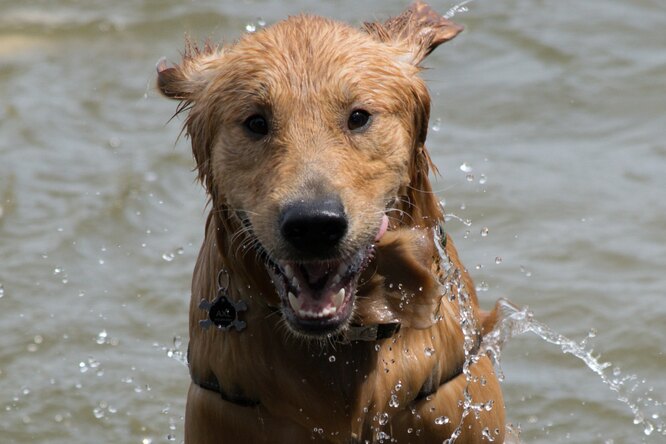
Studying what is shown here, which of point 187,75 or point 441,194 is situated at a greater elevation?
point 187,75

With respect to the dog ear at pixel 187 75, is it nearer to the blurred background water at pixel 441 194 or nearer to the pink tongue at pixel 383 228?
the pink tongue at pixel 383 228

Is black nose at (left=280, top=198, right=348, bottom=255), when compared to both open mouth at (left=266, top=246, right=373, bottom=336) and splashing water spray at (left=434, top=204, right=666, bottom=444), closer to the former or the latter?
open mouth at (left=266, top=246, right=373, bottom=336)

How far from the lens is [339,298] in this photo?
4398 millimetres

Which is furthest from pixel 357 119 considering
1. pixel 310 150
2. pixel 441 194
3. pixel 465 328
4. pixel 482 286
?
pixel 441 194

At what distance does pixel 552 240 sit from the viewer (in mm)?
8008

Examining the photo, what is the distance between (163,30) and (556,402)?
6325 millimetres

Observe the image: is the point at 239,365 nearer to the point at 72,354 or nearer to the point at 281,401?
the point at 281,401

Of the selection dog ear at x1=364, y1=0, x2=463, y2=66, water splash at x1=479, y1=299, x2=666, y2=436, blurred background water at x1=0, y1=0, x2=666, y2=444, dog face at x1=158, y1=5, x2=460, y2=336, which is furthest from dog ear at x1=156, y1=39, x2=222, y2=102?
water splash at x1=479, y1=299, x2=666, y2=436

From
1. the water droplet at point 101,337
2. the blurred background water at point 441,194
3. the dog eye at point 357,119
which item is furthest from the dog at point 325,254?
the water droplet at point 101,337

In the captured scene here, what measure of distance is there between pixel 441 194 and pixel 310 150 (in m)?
4.19

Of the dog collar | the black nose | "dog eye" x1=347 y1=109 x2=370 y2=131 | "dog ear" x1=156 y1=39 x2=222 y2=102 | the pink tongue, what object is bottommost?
the dog collar

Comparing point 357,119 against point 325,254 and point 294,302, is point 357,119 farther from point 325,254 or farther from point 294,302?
point 294,302

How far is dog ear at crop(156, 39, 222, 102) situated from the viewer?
16.2 ft

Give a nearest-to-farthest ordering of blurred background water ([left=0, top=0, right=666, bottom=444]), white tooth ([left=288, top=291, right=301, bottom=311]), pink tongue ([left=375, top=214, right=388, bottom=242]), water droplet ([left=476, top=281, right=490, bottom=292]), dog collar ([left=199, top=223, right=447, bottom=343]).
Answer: white tooth ([left=288, top=291, right=301, bottom=311]), pink tongue ([left=375, top=214, right=388, bottom=242]), dog collar ([left=199, top=223, right=447, bottom=343]), blurred background water ([left=0, top=0, right=666, bottom=444]), water droplet ([left=476, top=281, right=490, bottom=292])
